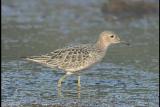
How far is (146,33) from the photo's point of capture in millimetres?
17750

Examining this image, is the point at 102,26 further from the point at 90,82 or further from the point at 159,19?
the point at 90,82

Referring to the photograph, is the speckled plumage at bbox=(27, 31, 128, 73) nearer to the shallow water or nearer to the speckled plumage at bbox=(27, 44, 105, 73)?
the speckled plumage at bbox=(27, 44, 105, 73)

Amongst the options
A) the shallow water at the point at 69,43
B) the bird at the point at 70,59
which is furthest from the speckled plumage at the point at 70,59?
the shallow water at the point at 69,43

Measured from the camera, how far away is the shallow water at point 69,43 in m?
11.2

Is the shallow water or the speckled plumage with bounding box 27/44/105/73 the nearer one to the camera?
the shallow water

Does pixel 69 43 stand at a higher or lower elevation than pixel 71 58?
higher

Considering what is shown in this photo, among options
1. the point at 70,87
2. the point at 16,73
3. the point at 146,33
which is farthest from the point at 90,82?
the point at 146,33

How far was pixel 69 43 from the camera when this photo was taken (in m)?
15.8

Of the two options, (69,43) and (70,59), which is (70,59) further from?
(69,43)

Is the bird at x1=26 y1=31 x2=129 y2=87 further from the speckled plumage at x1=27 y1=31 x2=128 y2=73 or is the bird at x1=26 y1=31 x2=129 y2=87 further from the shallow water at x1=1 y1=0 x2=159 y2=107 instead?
the shallow water at x1=1 y1=0 x2=159 y2=107

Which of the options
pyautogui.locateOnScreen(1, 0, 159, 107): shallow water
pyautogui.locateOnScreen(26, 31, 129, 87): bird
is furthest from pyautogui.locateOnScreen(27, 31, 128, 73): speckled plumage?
pyautogui.locateOnScreen(1, 0, 159, 107): shallow water

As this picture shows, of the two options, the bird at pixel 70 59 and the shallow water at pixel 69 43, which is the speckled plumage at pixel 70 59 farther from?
the shallow water at pixel 69 43

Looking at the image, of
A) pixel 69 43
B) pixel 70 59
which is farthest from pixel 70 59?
pixel 69 43

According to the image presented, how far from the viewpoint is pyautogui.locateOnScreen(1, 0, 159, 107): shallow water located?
11227 millimetres
